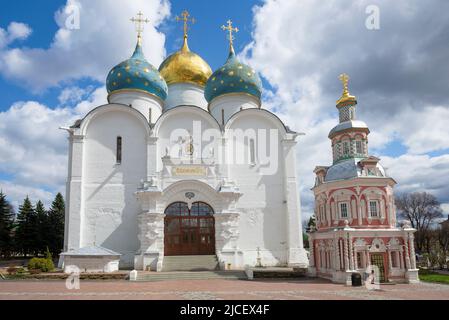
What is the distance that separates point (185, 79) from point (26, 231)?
2234 cm

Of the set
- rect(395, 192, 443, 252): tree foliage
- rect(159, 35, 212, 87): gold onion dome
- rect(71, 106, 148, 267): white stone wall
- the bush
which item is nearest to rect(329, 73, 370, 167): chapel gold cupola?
rect(71, 106, 148, 267): white stone wall

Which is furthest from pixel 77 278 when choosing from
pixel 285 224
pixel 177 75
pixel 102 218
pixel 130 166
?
pixel 177 75

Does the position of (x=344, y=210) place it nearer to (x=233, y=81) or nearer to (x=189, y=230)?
(x=189, y=230)

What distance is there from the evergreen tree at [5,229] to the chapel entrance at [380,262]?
34.8m

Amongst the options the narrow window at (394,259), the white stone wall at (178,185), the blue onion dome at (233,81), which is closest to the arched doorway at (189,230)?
the white stone wall at (178,185)

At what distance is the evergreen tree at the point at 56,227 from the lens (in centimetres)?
3781

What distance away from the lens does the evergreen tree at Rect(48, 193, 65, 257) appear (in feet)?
124

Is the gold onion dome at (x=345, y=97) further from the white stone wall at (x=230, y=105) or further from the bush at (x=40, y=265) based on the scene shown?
the bush at (x=40, y=265)

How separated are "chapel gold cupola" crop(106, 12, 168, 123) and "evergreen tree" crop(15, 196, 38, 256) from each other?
62.3 ft

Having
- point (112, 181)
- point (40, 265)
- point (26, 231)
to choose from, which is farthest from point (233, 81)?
point (26, 231)

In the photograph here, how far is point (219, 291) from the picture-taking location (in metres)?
13.2

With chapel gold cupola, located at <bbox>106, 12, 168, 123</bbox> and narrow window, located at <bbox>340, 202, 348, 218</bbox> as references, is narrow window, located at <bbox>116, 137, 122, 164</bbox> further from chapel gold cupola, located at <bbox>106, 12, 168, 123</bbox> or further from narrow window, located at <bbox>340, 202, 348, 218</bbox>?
narrow window, located at <bbox>340, 202, 348, 218</bbox>

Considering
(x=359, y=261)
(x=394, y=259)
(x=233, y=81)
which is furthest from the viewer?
(x=233, y=81)

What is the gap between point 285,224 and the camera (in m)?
23.7
